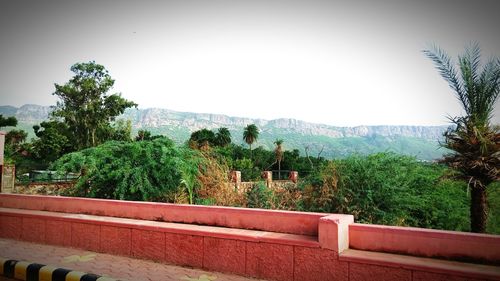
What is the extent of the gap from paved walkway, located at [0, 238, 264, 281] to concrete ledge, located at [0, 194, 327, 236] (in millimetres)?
857

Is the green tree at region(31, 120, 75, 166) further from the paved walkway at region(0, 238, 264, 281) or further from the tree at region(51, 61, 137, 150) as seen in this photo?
the paved walkway at region(0, 238, 264, 281)

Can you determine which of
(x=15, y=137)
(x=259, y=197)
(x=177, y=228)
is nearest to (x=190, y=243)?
(x=177, y=228)

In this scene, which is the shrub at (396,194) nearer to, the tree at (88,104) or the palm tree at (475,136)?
the palm tree at (475,136)

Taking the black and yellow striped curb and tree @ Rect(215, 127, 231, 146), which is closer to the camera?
the black and yellow striped curb

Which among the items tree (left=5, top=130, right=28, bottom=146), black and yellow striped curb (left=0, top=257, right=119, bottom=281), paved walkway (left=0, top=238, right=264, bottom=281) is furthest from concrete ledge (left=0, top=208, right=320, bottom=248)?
tree (left=5, top=130, right=28, bottom=146)

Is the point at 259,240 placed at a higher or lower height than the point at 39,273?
higher

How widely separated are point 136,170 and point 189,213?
15.6 feet

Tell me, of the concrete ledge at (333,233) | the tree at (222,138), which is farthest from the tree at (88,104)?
the concrete ledge at (333,233)

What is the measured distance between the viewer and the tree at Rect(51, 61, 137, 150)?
37.6m

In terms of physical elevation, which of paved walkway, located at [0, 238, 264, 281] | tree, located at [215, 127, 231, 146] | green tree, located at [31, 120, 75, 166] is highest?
tree, located at [215, 127, 231, 146]

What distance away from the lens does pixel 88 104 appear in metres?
37.7

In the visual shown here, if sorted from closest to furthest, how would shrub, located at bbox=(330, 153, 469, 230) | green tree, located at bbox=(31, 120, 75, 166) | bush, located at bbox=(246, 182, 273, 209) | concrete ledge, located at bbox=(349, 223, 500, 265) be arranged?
concrete ledge, located at bbox=(349, 223, 500, 265) → shrub, located at bbox=(330, 153, 469, 230) → bush, located at bbox=(246, 182, 273, 209) → green tree, located at bbox=(31, 120, 75, 166)

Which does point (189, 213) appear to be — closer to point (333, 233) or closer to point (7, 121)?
point (333, 233)

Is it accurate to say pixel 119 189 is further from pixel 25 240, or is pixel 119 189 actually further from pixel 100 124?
pixel 100 124
